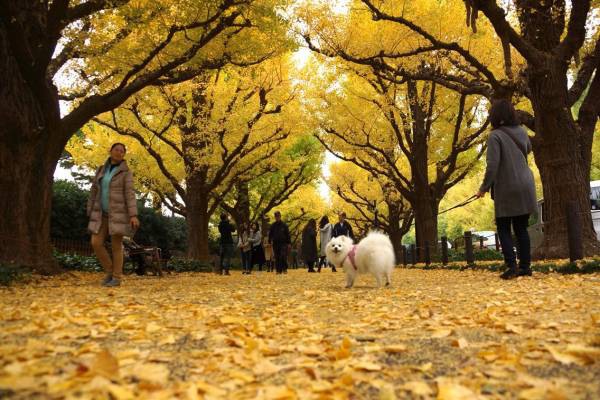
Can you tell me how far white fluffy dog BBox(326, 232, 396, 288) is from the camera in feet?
23.1

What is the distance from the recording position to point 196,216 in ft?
59.0

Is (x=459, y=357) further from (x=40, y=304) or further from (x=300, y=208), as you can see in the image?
(x=300, y=208)

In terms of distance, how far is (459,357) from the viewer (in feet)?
8.73

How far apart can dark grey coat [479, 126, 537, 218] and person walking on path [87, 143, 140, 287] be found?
14.6ft

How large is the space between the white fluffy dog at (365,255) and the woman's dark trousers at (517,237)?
4.52ft

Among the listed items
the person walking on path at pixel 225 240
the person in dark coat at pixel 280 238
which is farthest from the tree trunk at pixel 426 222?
the person walking on path at pixel 225 240

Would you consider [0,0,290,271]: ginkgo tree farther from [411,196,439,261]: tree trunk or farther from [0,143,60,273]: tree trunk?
[411,196,439,261]: tree trunk

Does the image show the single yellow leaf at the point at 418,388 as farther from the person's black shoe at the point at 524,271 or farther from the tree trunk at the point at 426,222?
the tree trunk at the point at 426,222

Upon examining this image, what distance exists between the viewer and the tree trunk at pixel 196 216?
59.0 feet

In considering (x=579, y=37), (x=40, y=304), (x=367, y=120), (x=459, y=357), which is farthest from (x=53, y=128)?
(x=367, y=120)

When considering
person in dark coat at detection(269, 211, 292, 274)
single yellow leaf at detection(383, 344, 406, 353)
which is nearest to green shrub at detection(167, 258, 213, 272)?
person in dark coat at detection(269, 211, 292, 274)

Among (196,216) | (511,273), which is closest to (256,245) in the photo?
(196,216)

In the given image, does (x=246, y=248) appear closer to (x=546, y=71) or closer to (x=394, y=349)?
(x=546, y=71)

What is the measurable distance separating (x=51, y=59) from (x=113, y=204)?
3943mm
